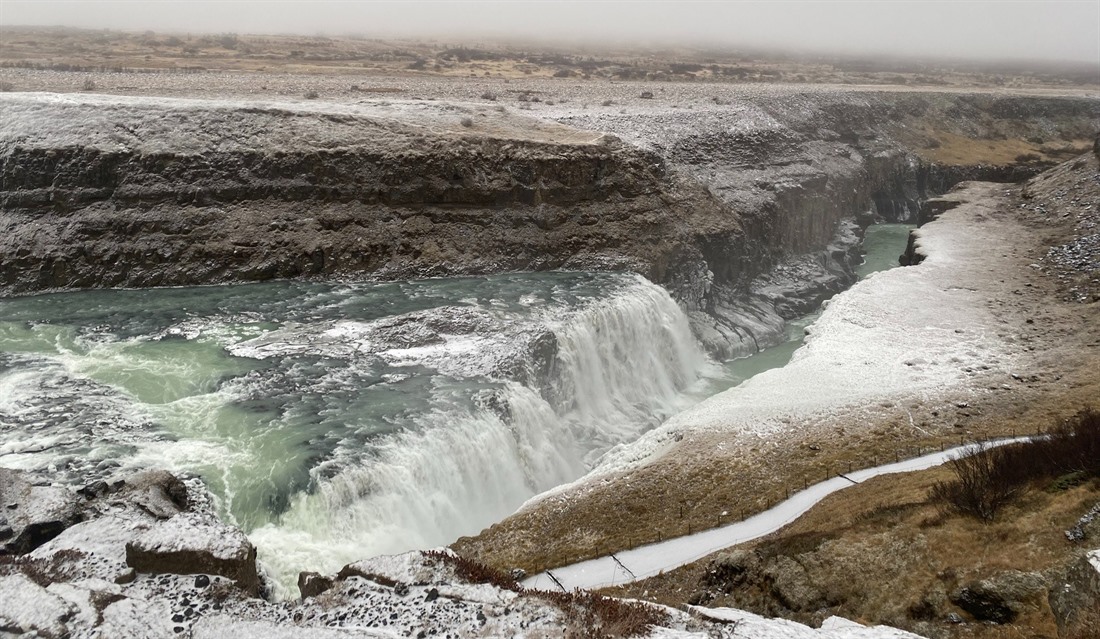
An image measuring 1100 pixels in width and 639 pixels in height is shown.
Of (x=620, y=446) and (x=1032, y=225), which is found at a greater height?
(x=1032, y=225)

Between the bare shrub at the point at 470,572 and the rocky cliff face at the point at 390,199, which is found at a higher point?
the rocky cliff face at the point at 390,199

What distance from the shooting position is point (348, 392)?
72.8 ft

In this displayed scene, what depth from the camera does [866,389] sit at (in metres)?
24.2

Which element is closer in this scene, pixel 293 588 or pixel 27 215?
pixel 293 588

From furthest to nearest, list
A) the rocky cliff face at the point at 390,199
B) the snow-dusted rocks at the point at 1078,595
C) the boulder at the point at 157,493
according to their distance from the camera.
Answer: the rocky cliff face at the point at 390,199 < the boulder at the point at 157,493 < the snow-dusted rocks at the point at 1078,595

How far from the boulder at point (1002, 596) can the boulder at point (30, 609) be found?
12.3 meters

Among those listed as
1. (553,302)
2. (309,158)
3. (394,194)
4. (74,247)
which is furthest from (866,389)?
(74,247)

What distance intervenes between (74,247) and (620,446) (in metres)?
21.8

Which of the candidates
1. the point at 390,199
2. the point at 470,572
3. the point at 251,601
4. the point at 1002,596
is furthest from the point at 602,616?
the point at 390,199

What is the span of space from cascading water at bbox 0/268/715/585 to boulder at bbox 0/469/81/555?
190 centimetres

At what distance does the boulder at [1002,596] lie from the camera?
1105 cm

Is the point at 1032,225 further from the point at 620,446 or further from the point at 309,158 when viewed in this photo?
the point at 309,158

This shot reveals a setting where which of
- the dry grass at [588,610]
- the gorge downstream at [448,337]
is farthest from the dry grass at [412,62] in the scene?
the dry grass at [588,610]

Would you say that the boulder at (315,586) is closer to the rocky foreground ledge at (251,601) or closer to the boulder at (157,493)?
the rocky foreground ledge at (251,601)
